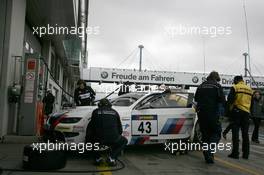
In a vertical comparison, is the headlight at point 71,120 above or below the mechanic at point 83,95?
below

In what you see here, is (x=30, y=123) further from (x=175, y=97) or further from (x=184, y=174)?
(x=184, y=174)

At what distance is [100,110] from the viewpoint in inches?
242

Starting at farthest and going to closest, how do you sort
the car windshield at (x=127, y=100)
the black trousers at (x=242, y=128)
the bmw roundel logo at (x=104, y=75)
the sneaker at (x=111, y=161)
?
the bmw roundel logo at (x=104, y=75), the car windshield at (x=127, y=100), the black trousers at (x=242, y=128), the sneaker at (x=111, y=161)

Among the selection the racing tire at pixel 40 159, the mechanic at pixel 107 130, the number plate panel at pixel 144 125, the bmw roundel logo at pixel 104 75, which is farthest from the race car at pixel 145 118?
the bmw roundel logo at pixel 104 75

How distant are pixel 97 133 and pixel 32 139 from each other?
10.5 ft

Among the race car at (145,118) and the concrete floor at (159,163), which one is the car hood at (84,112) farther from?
the concrete floor at (159,163)

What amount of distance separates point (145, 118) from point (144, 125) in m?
0.16

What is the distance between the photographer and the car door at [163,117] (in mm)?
7223

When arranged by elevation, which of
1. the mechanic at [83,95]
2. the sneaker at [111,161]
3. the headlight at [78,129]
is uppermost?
the mechanic at [83,95]

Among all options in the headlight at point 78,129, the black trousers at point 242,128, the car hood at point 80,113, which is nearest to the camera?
the headlight at point 78,129

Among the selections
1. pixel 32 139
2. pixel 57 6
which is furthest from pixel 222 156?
pixel 57 6

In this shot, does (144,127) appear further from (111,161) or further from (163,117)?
(111,161)

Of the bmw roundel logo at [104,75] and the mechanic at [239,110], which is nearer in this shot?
the mechanic at [239,110]

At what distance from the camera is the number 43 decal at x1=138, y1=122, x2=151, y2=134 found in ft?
23.6
